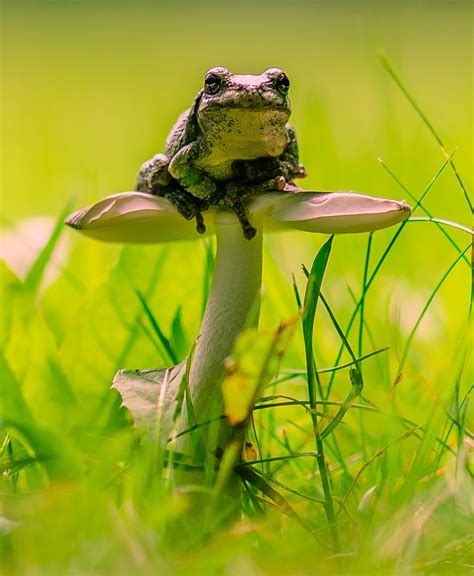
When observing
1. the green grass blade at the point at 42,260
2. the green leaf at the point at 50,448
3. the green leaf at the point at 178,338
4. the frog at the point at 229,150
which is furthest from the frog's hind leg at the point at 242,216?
the green grass blade at the point at 42,260

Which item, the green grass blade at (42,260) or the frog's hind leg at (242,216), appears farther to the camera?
the green grass blade at (42,260)

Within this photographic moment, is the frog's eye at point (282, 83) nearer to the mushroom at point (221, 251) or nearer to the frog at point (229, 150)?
the frog at point (229, 150)

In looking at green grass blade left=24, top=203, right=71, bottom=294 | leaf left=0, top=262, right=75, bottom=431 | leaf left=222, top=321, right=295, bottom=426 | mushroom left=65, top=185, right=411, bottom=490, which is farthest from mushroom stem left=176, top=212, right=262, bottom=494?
green grass blade left=24, top=203, right=71, bottom=294

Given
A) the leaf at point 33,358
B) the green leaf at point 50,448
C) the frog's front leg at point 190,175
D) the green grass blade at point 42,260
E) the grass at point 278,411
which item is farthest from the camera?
the green grass blade at point 42,260

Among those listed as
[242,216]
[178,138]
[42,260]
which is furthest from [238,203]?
[42,260]

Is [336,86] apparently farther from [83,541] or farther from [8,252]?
[83,541]

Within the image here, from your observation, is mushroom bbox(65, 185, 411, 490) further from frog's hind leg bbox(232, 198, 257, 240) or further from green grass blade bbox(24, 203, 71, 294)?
green grass blade bbox(24, 203, 71, 294)

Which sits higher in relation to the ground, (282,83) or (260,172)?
(282,83)

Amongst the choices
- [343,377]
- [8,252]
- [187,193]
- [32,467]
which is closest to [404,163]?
[343,377]

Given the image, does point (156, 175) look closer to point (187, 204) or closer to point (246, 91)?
point (187, 204)
